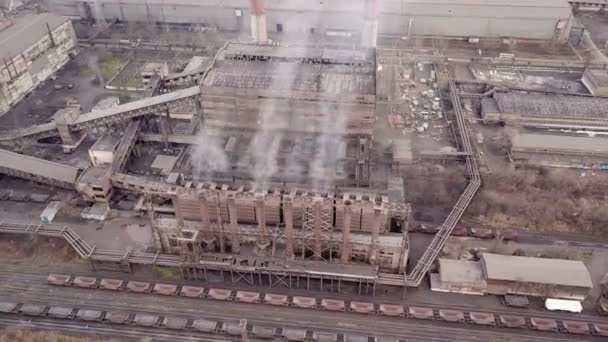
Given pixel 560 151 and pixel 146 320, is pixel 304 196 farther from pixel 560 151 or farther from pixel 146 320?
pixel 560 151

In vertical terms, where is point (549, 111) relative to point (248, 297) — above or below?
above

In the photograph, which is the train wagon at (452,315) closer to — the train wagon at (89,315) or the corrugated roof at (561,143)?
the corrugated roof at (561,143)

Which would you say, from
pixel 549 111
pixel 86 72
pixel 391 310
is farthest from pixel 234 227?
pixel 86 72

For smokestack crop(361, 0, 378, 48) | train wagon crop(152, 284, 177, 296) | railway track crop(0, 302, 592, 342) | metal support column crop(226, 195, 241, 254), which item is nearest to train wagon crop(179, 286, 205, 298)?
train wagon crop(152, 284, 177, 296)

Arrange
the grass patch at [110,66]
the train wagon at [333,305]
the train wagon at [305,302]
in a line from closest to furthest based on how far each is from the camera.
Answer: the train wagon at [333,305], the train wagon at [305,302], the grass patch at [110,66]

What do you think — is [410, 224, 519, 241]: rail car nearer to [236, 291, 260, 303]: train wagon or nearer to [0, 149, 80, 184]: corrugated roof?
[236, 291, 260, 303]: train wagon

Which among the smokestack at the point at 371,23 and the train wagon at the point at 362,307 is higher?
the smokestack at the point at 371,23

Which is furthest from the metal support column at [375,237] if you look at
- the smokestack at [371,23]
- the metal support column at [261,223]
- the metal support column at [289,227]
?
the smokestack at [371,23]
